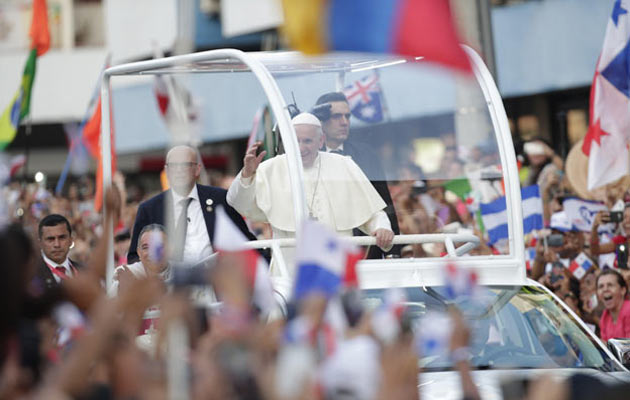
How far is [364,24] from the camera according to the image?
548cm

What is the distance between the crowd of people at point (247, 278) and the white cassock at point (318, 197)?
0.01 meters

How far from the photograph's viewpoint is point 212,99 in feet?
43.8

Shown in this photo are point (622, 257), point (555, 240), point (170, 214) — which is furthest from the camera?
point (555, 240)

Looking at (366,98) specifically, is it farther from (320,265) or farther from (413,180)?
(320,265)

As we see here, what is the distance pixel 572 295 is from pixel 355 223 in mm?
3055

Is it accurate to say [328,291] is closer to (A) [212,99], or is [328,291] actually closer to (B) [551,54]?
(A) [212,99]

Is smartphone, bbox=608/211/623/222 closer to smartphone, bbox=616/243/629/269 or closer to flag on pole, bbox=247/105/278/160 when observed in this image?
smartphone, bbox=616/243/629/269

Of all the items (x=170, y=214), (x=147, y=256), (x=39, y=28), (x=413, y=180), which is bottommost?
(x=147, y=256)

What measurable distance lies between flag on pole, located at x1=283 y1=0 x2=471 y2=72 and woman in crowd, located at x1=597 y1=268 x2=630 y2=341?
5200 mm

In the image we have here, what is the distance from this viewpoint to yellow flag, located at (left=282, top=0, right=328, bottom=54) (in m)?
5.42

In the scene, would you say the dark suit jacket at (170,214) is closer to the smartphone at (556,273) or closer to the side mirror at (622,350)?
the side mirror at (622,350)

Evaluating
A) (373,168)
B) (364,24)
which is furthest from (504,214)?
(364,24)

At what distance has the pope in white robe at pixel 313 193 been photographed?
8445 mm

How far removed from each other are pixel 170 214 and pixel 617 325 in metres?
3.46
